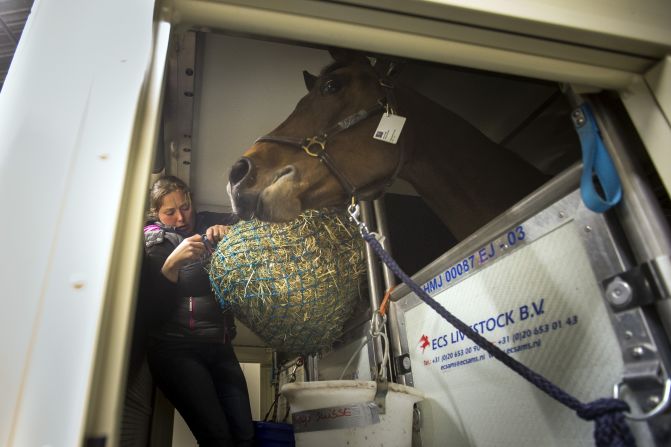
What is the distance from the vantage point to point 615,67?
2.10 feet

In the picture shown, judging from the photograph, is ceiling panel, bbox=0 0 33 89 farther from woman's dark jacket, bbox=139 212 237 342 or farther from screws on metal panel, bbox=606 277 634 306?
screws on metal panel, bbox=606 277 634 306

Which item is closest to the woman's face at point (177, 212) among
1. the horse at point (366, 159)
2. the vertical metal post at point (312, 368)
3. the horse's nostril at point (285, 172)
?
the horse at point (366, 159)

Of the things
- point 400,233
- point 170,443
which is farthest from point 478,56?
point 170,443

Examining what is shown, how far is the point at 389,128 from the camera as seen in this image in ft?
4.14

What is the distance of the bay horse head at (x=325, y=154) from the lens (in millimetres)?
1174

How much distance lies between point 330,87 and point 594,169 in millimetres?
851

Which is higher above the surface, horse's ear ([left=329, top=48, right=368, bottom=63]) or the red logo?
horse's ear ([left=329, top=48, right=368, bottom=63])

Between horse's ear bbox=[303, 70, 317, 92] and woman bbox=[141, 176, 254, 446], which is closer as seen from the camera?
woman bbox=[141, 176, 254, 446]

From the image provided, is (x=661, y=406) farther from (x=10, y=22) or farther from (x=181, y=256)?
(x=10, y=22)

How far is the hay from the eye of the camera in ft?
4.21

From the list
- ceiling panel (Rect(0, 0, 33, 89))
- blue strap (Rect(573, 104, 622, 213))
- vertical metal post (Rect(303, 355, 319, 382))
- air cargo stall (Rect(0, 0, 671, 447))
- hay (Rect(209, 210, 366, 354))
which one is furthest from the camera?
vertical metal post (Rect(303, 355, 319, 382))

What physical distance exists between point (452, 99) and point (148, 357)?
5.00 ft

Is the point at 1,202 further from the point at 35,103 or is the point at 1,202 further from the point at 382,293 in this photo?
the point at 382,293

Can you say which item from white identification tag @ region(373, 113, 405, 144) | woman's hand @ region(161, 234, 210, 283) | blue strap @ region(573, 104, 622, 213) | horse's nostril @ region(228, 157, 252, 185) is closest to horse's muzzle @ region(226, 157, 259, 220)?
horse's nostril @ region(228, 157, 252, 185)
